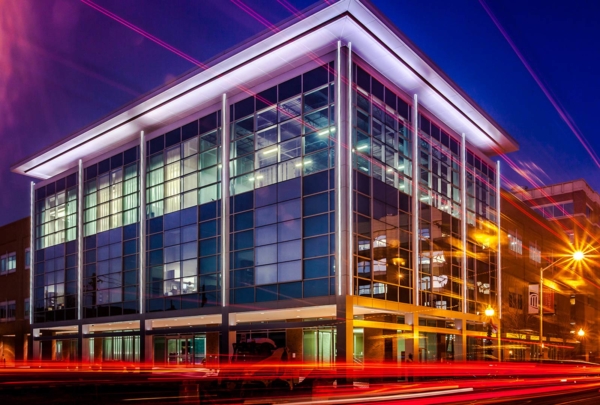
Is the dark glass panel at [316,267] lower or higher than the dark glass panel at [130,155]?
lower

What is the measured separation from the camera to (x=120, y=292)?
140 feet

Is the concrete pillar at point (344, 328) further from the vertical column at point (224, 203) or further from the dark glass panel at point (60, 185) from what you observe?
the dark glass panel at point (60, 185)

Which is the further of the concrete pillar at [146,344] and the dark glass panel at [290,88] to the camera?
the concrete pillar at [146,344]

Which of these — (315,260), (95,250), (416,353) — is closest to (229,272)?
(315,260)

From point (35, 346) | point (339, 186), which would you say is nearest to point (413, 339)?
point (339, 186)

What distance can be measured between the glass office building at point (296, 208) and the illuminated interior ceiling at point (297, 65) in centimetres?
11

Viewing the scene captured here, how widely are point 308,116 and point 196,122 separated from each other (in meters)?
9.53

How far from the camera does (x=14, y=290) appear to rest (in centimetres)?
5838

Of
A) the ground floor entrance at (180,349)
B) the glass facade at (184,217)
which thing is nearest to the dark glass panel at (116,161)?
the glass facade at (184,217)

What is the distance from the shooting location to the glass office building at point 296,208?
3084cm

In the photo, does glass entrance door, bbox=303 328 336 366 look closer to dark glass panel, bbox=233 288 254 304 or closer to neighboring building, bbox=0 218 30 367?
dark glass panel, bbox=233 288 254 304

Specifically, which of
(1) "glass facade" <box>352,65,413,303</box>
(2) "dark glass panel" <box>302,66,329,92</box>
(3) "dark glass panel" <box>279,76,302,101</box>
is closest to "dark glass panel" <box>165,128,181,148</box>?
(3) "dark glass panel" <box>279,76,302,101</box>

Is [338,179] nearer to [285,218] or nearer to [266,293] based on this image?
[285,218]

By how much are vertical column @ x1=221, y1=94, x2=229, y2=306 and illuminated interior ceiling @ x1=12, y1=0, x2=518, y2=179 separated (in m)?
1.77
